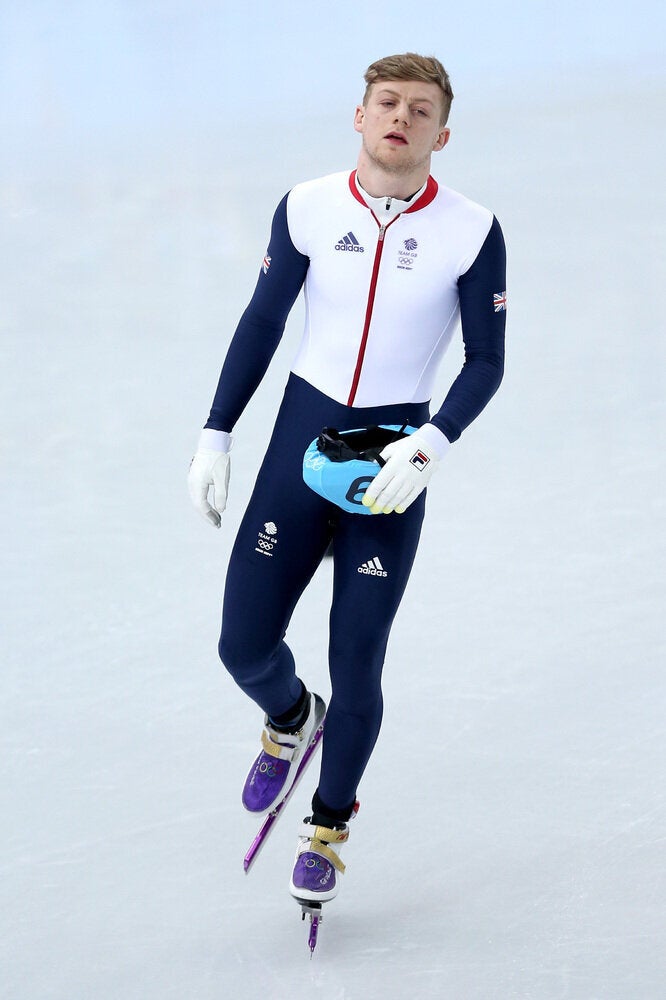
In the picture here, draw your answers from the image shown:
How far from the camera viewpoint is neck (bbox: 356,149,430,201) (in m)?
3.41

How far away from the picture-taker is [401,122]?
3.34 meters

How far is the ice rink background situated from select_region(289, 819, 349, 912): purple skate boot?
0.16m

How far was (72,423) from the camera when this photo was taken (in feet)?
21.5

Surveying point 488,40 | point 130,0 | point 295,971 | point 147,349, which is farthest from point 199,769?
point 130,0

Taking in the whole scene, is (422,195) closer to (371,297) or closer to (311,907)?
(371,297)

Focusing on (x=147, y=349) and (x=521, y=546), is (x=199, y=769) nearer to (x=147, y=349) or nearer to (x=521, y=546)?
(x=521, y=546)

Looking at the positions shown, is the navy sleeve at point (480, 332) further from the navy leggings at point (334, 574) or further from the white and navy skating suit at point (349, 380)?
the navy leggings at point (334, 574)

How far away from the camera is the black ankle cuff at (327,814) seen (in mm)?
3760

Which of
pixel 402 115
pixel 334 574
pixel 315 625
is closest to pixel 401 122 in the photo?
pixel 402 115

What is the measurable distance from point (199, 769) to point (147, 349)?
11.5ft

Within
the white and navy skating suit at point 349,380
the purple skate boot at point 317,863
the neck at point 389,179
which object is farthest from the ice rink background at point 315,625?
the neck at point 389,179

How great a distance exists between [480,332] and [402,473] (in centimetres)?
44

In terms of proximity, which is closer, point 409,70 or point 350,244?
point 409,70

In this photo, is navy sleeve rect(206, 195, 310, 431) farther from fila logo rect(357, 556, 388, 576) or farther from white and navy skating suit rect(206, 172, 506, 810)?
fila logo rect(357, 556, 388, 576)
